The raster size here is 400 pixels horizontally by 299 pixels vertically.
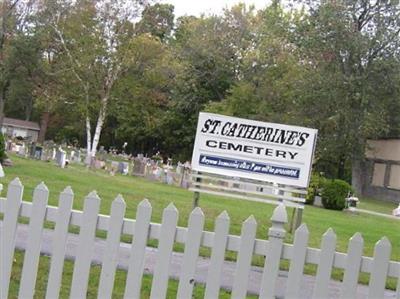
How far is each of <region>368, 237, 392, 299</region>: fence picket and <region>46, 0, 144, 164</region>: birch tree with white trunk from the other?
3558 cm

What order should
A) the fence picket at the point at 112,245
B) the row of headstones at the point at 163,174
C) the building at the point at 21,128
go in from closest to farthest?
the fence picket at the point at 112,245, the row of headstones at the point at 163,174, the building at the point at 21,128

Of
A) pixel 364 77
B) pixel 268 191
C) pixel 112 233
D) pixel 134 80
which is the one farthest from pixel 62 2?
pixel 112 233

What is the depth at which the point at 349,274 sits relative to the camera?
401cm

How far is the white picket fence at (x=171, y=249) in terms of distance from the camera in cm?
402

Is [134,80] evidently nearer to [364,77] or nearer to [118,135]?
[364,77]

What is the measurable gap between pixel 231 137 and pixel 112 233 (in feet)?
16.2

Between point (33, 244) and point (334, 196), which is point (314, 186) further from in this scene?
point (33, 244)

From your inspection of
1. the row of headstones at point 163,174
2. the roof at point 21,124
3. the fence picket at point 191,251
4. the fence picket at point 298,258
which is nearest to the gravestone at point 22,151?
the row of headstones at point 163,174

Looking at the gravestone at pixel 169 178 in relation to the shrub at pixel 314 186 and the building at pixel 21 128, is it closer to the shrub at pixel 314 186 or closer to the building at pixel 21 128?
the shrub at pixel 314 186

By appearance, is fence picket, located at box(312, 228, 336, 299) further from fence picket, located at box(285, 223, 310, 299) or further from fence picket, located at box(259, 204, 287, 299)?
fence picket, located at box(259, 204, 287, 299)

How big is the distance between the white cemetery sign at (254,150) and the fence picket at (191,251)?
4.67m

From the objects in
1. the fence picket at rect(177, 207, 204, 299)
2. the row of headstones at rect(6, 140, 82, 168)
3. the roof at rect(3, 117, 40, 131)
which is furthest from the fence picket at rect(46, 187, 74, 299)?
the roof at rect(3, 117, 40, 131)

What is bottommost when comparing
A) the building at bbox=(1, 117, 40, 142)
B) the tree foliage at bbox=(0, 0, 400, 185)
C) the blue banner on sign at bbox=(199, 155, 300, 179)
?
the blue banner on sign at bbox=(199, 155, 300, 179)

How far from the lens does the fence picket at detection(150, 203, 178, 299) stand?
415cm
